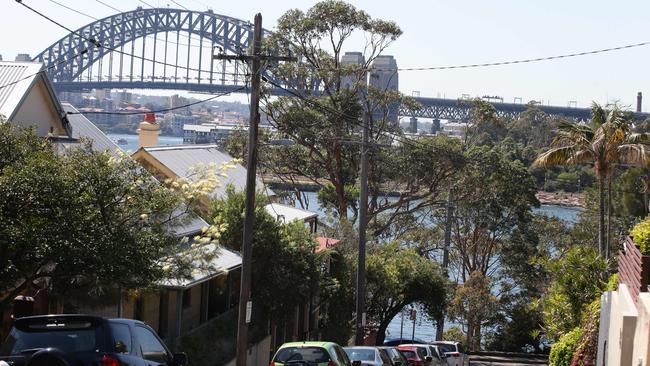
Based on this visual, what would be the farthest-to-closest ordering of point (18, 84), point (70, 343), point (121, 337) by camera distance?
point (18, 84) → point (121, 337) → point (70, 343)

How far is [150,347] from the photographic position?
14867 millimetres

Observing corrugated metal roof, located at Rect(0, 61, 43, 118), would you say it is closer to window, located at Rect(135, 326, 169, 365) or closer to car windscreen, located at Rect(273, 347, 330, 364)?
car windscreen, located at Rect(273, 347, 330, 364)

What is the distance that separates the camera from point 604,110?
34.2 metres

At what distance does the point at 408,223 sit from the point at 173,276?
4929 centimetres

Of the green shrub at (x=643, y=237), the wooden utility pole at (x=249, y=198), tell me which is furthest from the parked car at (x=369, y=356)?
the green shrub at (x=643, y=237)

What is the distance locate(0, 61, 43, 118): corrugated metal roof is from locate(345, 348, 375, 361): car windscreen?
9.58 m

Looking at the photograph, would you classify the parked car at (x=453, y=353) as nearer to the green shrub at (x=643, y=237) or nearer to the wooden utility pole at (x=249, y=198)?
the wooden utility pole at (x=249, y=198)

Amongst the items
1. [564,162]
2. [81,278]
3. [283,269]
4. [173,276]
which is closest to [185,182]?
[173,276]

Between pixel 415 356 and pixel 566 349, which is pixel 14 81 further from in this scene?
pixel 566 349

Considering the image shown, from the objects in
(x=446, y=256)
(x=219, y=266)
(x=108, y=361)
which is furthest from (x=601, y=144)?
(x=446, y=256)

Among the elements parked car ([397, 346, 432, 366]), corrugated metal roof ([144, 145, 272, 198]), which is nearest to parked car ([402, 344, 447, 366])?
parked car ([397, 346, 432, 366])

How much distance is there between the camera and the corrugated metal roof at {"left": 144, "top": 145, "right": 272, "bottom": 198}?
3419 centimetres

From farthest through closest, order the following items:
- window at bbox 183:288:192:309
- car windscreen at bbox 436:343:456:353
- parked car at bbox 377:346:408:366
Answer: car windscreen at bbox 436:343:456:353, window at bbox 183:288:192:309, parked car at bbox 377:346:408:366

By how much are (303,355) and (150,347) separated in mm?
5902
